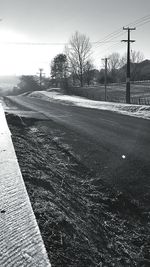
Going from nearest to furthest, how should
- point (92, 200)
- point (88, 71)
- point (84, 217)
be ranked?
point (84, 217)
point (92, 200)
point (88, 71)

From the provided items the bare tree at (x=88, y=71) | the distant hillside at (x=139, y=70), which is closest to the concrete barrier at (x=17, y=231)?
the distant hillside at (x=139, y=70)

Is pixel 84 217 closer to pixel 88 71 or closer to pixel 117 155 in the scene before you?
pixel 117 155

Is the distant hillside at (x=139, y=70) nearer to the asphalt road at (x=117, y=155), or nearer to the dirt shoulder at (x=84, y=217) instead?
the asphalt road at (x=117, y=155)

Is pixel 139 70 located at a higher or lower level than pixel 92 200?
higher

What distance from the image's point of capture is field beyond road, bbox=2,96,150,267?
109 inches

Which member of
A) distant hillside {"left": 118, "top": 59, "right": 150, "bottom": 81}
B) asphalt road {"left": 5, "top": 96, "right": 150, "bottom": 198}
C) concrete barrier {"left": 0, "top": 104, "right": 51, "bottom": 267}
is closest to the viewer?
concrete barrier {"left": 0, "top": 104, "right": 51, "bottom": 267}

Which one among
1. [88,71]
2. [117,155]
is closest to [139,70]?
[88,71]

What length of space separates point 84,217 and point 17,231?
4.82 ft

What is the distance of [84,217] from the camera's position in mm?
3730

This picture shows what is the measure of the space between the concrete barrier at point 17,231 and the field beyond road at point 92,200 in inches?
9.5

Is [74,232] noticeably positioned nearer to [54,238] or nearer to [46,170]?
[54,238]

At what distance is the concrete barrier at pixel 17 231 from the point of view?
201cm

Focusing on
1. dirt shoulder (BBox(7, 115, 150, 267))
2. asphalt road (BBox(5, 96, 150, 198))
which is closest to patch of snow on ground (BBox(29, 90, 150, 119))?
asphalt road (BBox(5, 96, 150, 198))

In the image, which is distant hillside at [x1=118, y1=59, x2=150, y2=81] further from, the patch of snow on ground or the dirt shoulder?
the dirt shoulder
